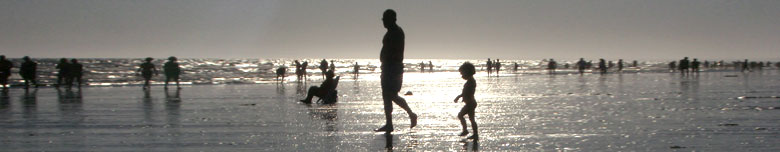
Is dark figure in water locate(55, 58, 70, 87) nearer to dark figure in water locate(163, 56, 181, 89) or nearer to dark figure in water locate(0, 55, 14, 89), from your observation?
dark figure in water locate(0, 55, 14, 89)

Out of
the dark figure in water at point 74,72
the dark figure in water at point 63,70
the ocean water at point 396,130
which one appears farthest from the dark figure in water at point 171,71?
the ocean water at point 396,130

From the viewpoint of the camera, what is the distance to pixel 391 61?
9430 mm

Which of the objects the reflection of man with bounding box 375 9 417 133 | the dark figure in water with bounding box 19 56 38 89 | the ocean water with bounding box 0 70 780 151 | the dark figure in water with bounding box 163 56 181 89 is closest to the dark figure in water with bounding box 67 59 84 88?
the dark figure in water with bounding box 19 56 38 89

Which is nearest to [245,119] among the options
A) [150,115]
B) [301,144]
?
[150,115]

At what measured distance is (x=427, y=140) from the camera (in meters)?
8.09

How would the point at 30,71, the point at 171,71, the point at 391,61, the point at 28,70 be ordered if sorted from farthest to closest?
the point at 171,71 → the point at 30,71 → the point at 28,70 → the point at 391,61

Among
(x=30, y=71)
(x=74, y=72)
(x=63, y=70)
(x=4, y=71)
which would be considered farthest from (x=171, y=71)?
(x=4, y=71)

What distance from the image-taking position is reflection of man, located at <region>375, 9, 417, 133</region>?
9414 millimetres

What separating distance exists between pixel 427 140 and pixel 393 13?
7.05ft

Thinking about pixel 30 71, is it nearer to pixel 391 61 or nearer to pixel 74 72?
pixel 74 72

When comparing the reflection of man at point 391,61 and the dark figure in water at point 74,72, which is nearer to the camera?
the reflection of man at point 391,61

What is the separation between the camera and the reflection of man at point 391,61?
9414 millimetres

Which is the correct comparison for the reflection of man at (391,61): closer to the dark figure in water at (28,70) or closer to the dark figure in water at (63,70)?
the dark figure in water at (28,70)

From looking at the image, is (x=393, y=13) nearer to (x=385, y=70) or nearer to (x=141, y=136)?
(x=385, y=70)
